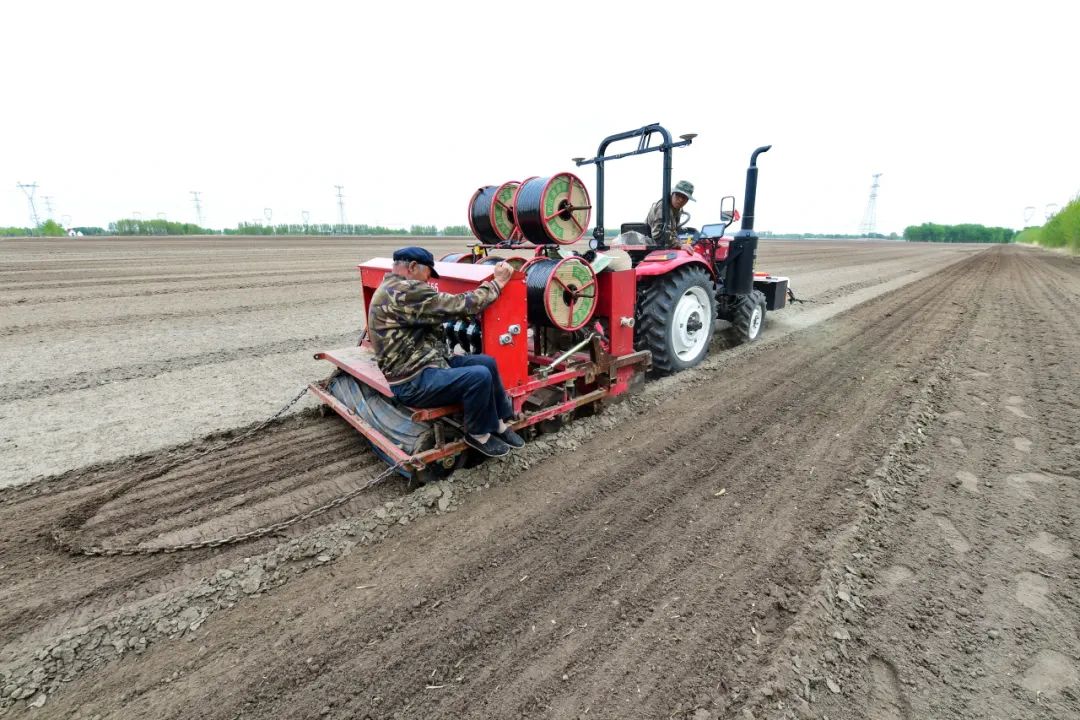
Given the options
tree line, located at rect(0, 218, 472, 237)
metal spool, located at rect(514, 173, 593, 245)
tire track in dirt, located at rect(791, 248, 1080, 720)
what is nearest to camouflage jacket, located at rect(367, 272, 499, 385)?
metal spool, located at rect(514, 173, 593, 245)

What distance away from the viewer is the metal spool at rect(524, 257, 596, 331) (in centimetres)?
370

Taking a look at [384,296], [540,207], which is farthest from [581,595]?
[540,207]

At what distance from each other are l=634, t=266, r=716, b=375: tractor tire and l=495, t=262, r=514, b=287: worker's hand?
2.23 metres

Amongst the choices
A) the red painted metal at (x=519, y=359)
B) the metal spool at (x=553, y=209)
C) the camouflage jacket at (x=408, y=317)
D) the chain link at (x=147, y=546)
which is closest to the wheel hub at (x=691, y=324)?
the red painted metal at (x=519, y=359)

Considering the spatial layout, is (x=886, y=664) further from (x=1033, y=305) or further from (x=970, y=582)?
(x=1033, y=305)

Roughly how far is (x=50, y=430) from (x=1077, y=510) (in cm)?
724

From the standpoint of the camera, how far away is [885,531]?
2.73 metres

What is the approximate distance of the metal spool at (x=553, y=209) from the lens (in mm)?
3857

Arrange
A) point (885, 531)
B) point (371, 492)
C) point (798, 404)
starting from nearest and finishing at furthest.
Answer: point (885, 531), point (371, 492), point (798, 404)

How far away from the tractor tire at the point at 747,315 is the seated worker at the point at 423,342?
15.4 ft

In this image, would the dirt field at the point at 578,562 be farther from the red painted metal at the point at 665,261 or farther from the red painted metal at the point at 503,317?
the red painted metal at the point at 665,261

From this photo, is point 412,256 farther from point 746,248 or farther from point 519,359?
point 746,248

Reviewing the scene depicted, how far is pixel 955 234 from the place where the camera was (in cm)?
8944

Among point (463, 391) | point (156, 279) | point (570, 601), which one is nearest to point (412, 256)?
point (463, 391)
